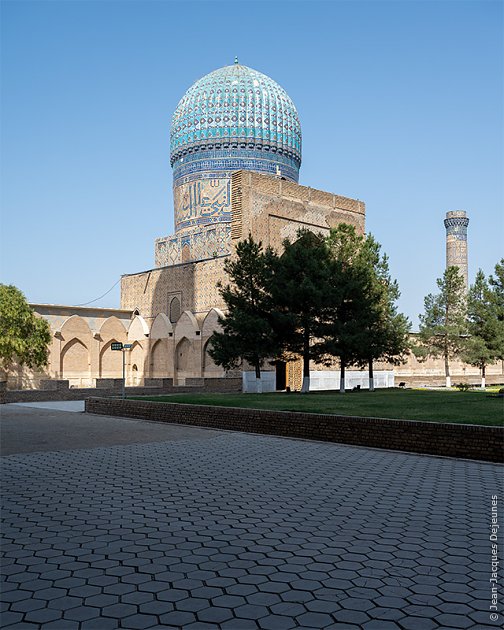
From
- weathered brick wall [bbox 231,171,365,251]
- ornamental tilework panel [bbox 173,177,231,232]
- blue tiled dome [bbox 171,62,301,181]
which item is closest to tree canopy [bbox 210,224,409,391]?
weathered brick wall [bbox 231,171,365,251]

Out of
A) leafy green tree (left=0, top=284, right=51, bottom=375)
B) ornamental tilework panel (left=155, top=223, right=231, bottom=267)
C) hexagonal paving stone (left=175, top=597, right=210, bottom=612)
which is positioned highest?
ornamental tilework panel (left=155, top=223, right=231, bottom=267)

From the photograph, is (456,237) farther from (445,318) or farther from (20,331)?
(20,331)

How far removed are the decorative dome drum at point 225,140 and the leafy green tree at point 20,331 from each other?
1002 cm

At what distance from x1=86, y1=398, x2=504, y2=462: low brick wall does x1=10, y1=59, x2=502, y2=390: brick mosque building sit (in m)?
13.2

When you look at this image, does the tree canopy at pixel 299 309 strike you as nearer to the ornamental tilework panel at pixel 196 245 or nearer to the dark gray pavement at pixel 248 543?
the ornamental tilework panel at pixel 196 245

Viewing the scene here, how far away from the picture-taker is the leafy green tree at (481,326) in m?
26.0

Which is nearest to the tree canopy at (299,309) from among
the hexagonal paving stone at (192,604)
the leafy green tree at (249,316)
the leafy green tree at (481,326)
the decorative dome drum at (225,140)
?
the leafy green tree at (249,316)

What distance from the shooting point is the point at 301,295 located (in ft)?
59.3

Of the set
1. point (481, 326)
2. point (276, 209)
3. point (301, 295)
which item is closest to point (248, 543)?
point (301, 295)

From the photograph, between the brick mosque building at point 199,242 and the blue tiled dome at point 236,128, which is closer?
the brick mosque building at point 199,242

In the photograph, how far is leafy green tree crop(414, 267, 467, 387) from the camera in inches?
1071

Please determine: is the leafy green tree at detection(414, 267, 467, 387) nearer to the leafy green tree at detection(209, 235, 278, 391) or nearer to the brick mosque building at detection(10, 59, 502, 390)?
the brick mosque building at detection(10, 59, 502, 390)

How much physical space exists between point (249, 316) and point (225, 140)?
50.0 feet

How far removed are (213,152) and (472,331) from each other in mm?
14913
